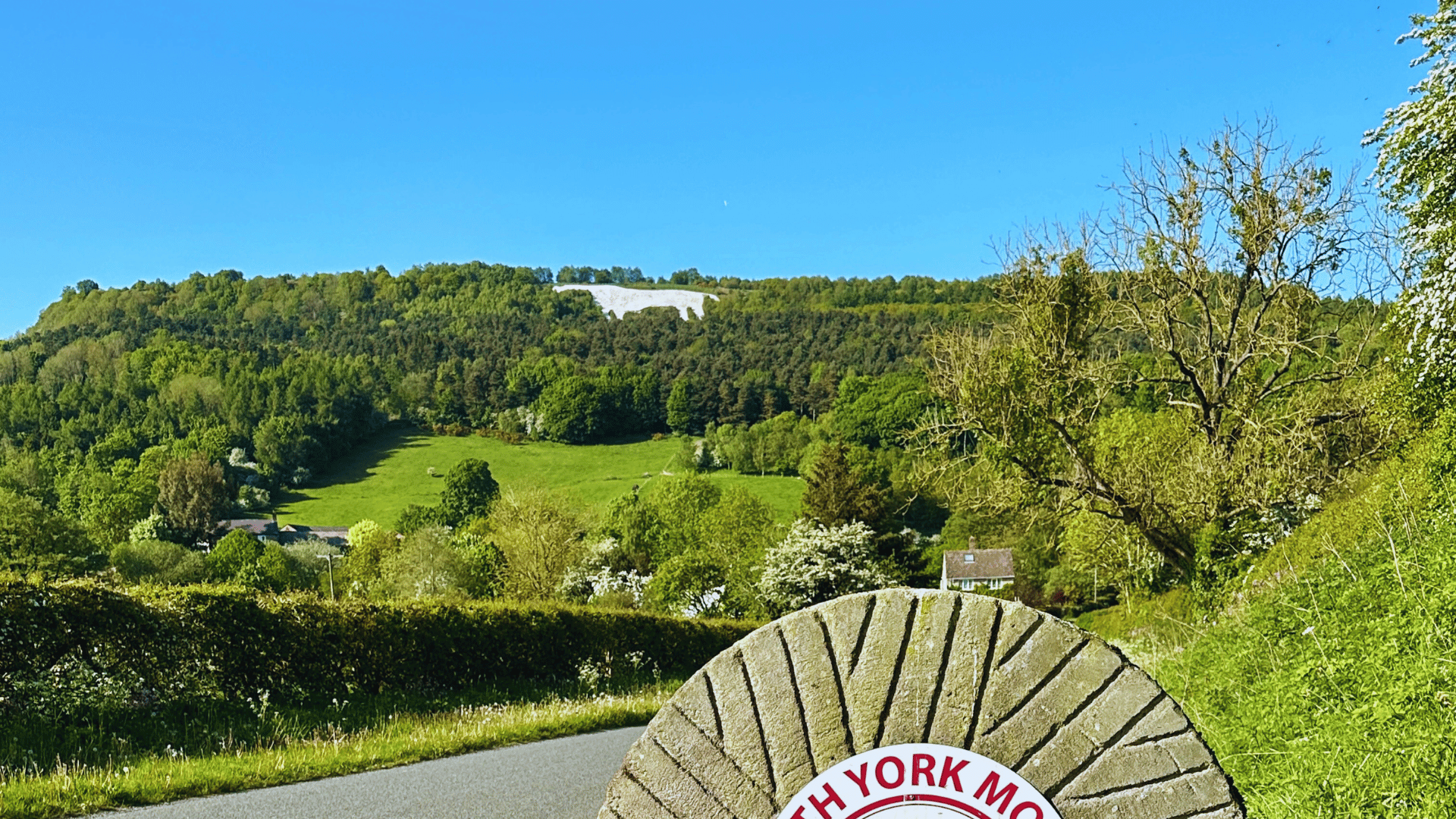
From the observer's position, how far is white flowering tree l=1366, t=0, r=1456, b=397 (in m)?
11.8

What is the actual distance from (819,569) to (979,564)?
38008 millimetres

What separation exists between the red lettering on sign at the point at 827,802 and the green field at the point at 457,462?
92.8 metres

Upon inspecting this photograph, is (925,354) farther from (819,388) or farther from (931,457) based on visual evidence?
(819,388)

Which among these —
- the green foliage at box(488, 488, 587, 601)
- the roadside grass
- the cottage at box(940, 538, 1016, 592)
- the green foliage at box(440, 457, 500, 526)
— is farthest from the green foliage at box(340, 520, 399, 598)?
the roadside grass

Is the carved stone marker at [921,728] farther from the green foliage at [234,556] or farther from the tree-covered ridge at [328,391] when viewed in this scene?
the tree-covered ridge at [328,391]

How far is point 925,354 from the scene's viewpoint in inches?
868

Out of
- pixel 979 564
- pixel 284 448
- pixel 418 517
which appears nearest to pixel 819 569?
pixel 979 564

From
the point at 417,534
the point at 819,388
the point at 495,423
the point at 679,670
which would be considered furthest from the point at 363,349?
the point at 679,670

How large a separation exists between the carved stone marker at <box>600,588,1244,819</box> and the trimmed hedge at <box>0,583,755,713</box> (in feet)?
Answer: 32.7

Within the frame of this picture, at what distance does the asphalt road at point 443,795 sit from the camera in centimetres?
764

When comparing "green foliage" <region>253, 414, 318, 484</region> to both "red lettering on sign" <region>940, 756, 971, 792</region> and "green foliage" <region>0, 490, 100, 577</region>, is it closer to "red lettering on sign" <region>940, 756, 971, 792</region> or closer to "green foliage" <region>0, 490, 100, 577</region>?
"green foliage" <region>0, 490, 100, 577</region>

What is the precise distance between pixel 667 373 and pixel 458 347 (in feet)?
148

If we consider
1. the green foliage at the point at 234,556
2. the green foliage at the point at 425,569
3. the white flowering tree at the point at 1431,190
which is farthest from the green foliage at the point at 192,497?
the white flowering tree at the point at 1431,190

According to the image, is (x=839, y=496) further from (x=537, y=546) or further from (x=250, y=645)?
(x=250, y=645)
